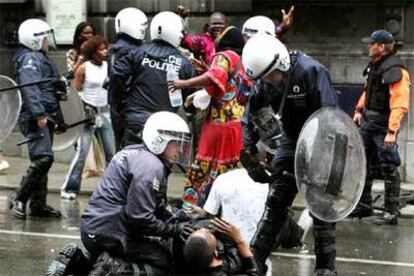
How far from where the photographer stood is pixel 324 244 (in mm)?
6996

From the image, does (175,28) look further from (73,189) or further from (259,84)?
(73,189)

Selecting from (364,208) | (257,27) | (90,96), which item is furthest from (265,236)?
(90,96)

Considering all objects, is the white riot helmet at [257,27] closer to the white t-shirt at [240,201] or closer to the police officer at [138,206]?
the white t-shirt at [240,201]

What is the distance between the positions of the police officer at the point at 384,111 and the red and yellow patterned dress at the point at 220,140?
5.45 ft

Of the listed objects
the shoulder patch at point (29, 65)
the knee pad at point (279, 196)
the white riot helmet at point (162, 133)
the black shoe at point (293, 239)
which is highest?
the shoulder patch at point (29, 65)

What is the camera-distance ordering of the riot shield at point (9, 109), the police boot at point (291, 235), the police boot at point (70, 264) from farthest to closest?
the riot shield at point (9, 109) → the police boot at point (291, 235) → the police boot at point (70, 264)

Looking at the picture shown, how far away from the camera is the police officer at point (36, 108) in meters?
9.64

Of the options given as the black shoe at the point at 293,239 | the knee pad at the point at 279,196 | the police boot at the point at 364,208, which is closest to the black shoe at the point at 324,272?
the knee pad at the point at 279,196

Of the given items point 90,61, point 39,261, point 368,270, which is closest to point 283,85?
point 368,270

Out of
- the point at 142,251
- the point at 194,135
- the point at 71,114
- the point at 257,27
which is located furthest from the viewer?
the point at 194,135

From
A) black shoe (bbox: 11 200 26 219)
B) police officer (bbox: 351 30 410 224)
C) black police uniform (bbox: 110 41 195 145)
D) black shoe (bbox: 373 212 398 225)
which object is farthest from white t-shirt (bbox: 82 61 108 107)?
black shoe (bbox: 373 212 398 225)

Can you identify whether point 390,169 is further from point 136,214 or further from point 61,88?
point 136,214

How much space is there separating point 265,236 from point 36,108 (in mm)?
3362

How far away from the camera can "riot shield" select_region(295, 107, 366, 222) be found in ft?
21.7
